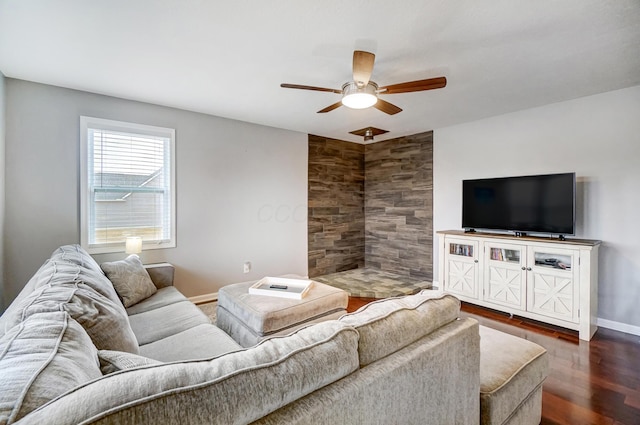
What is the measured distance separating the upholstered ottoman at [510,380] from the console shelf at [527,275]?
1.64m

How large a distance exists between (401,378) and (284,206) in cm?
371

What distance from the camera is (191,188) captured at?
3.61 metres

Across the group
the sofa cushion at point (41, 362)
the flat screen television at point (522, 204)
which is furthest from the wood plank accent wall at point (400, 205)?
the sofa cushion at point (41, 362)

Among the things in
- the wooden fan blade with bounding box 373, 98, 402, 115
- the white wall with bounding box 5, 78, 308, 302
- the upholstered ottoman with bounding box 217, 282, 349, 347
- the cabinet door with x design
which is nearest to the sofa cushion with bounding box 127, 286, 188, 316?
the upholstered ottoman with bounding box 217, 282, 349, 347

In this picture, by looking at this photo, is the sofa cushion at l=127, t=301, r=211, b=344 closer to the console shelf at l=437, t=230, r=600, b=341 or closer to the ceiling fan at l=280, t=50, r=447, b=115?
the ceiling fan at l=280, t=50, r=447, b=115

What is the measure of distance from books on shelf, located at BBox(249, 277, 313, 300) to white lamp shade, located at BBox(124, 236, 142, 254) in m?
1.45

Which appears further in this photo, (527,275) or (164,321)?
(527,275)

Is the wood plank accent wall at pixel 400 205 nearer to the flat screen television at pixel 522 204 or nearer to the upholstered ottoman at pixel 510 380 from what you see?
the flat screen television at pixel 522 204

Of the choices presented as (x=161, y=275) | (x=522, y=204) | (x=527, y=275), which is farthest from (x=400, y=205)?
(x=161, y=275)

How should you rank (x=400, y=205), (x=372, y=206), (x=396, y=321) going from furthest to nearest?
1. (x=372, y=206)
2. (x=400, y=205)
3. (x=396, y=321)

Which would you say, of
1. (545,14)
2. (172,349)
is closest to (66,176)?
(172,349)

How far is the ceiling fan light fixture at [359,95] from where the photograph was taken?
7.72ft

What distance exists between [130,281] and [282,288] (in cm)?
127

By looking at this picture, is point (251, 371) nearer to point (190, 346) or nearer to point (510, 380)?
point (190, 346)
